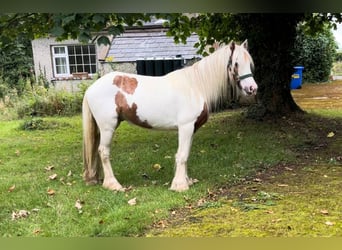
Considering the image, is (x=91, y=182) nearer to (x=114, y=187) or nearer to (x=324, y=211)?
(x=114, y=187)

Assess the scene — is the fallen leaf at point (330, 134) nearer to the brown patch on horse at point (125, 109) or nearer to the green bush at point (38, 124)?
the brown patch on horse at point (125, 109)

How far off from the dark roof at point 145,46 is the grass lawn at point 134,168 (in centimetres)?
79

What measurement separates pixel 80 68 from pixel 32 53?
0.29 meters

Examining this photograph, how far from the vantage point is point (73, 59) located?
2.22 metres

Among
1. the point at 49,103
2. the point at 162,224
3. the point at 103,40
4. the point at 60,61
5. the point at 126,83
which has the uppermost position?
the point at 103,40

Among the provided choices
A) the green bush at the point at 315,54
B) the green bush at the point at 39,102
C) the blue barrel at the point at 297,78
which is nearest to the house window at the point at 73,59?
the green bush at the point at 39,102

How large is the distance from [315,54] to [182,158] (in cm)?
125

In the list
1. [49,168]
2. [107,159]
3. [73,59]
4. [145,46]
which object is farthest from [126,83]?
[49,168]

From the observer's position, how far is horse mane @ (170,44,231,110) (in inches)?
81.7

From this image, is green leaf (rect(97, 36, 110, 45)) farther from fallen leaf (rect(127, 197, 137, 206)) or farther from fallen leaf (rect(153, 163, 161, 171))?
fallen leaf (rect(153, 163, 161, 171))

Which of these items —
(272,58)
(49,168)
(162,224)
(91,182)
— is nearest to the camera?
(162,224)

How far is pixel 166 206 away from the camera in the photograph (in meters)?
1.94

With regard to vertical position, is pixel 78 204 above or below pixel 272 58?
below

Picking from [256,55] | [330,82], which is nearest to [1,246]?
[330,82]
